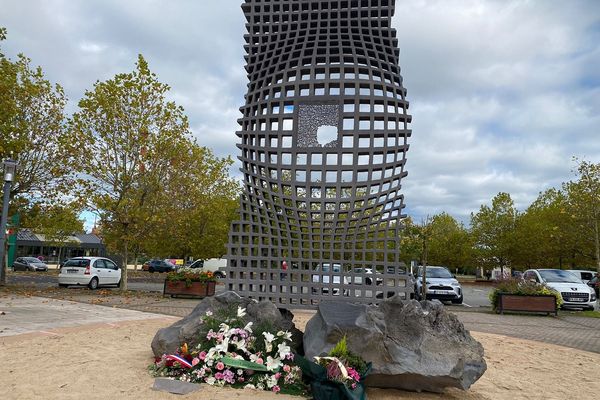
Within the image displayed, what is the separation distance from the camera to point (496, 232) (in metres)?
36.9

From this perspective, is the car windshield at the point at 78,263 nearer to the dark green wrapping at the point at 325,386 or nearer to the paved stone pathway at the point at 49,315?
the paved stone pathway at the point at 49,315

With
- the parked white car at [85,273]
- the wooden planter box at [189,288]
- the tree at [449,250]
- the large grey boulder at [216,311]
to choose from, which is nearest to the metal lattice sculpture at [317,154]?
the large grey boulder at [216,311]

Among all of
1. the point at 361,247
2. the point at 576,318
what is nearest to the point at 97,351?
the point at 361,247

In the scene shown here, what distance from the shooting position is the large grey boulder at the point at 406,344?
188 inches

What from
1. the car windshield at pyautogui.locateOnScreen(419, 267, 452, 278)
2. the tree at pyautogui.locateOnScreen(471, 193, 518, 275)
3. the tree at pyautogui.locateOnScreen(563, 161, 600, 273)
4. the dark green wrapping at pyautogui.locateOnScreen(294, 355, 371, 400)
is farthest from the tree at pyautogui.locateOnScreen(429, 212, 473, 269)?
the dark green wrapping at pyautogui.locateOnScreen(294, 355, 371, 400)

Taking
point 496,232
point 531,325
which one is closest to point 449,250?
point 496,232

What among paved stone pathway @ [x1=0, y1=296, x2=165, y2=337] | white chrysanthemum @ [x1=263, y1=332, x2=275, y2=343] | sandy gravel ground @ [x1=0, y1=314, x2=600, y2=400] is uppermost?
white chrysanthemum @ [x1=263, y1=332, x2=275, y2=343]

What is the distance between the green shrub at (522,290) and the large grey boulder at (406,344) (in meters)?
10.2

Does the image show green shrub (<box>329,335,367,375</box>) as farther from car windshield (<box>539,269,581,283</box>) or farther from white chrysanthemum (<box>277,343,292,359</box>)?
car windshield (<box>539,269,581,283</box>)

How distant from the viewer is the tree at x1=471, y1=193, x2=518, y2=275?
3612cm

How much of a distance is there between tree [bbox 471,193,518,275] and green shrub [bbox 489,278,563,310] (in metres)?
22.6

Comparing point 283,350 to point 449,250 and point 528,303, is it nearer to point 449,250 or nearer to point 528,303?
point 528,303

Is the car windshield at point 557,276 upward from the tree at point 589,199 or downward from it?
downward

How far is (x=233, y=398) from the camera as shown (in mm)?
4508
